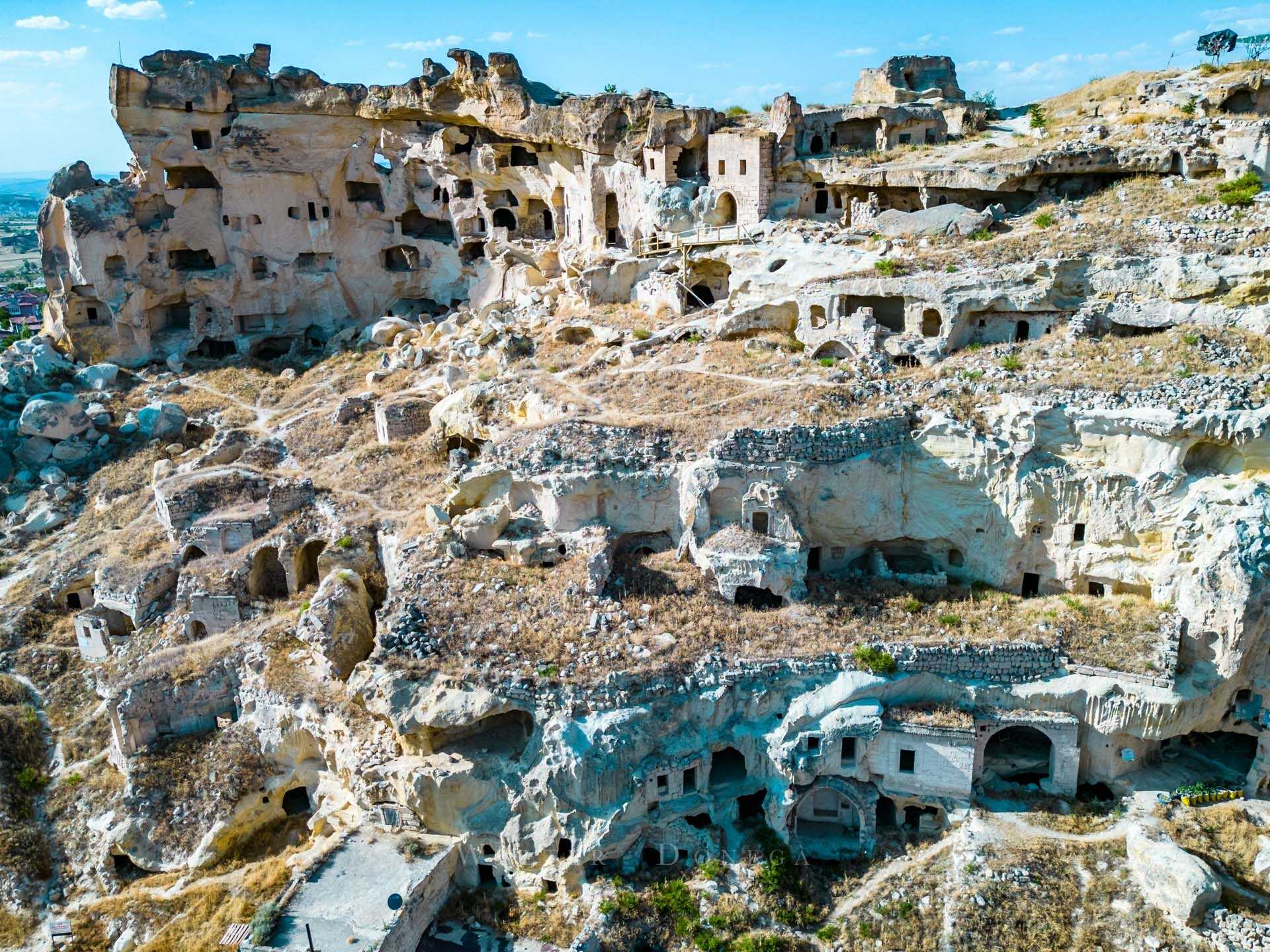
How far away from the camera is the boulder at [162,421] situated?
32969 millimetres

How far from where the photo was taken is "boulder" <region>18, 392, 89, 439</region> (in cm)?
3231

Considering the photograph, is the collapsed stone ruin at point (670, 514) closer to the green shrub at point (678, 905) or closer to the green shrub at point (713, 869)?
the green shrub at point (713, 869)

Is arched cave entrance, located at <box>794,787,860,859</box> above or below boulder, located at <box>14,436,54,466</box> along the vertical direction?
below

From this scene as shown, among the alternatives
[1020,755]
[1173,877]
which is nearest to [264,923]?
[1020,755]

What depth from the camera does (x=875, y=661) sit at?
19.3m

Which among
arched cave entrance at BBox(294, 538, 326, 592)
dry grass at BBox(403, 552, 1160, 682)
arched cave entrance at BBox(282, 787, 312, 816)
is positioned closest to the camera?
dry grass at BBox(403, 552, 1160, 682)

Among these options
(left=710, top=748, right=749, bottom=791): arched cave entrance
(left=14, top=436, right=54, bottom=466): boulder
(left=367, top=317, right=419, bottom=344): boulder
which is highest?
(left=367, top=317, right=419, bottom=344): boulder

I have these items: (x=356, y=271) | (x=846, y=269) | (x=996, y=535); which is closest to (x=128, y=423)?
(x=356, y=271)

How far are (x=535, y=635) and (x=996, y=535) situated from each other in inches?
414

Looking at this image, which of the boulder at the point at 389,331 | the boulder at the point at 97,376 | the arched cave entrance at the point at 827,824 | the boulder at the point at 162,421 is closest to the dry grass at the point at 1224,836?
the arched cave entrance at the point at 827,824

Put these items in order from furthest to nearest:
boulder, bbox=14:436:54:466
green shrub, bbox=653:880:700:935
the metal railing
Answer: boulder, bbox=14:436:54:466 < the metal railing < green shrub, bbox=653:880:700:935

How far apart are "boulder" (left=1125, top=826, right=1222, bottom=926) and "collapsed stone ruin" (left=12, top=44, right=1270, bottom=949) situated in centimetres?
11

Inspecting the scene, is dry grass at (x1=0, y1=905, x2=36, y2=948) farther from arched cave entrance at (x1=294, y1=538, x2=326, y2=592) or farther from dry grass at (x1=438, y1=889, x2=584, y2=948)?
arched cave entrance at (x1=294, y1=538, x2=326, y2=592)

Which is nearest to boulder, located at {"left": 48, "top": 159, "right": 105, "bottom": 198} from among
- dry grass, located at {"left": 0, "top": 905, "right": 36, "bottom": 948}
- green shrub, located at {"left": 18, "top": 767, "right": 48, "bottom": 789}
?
green shrub, located at {"left": 18, "top": 767, "right": 48, "bottom": 789}
